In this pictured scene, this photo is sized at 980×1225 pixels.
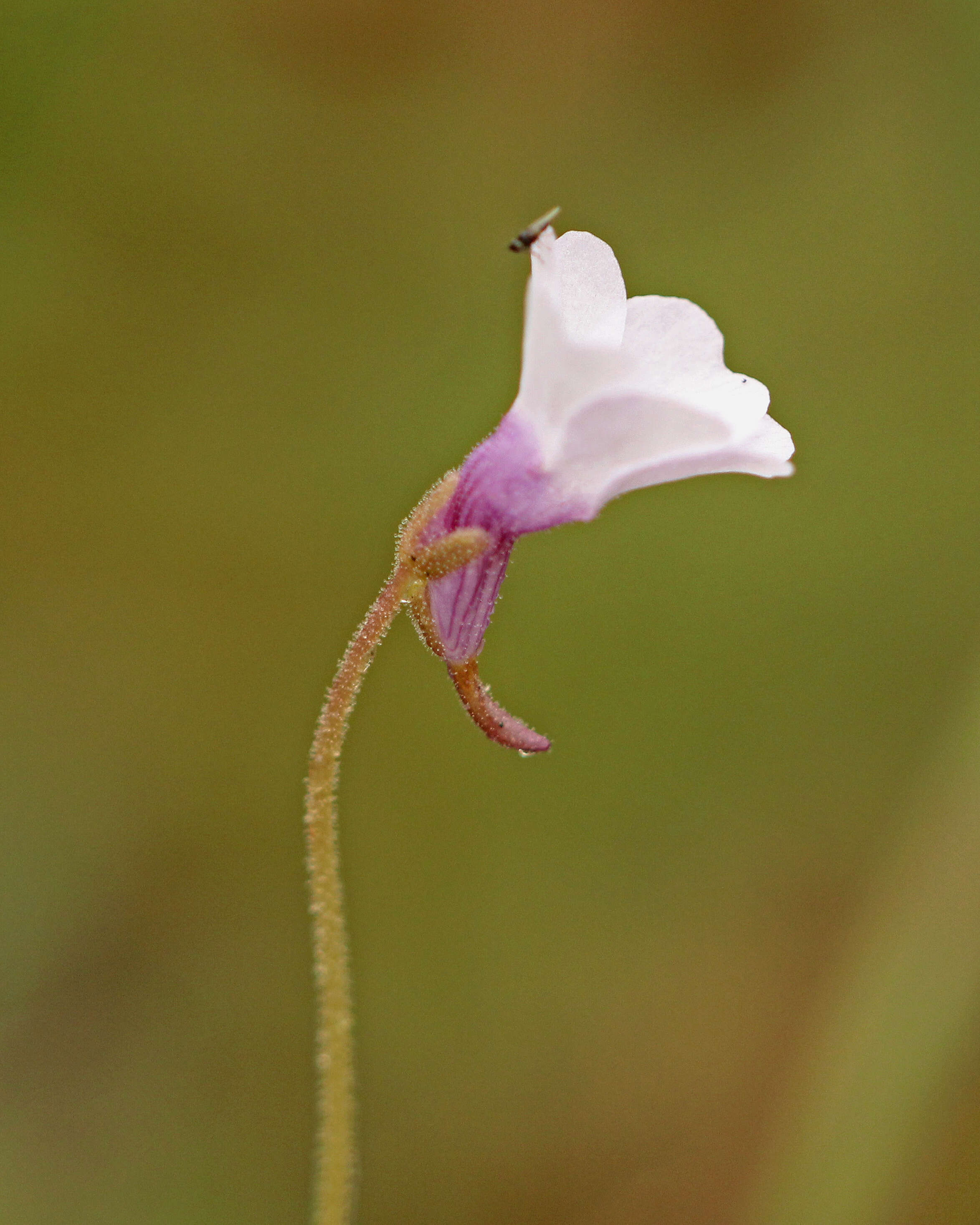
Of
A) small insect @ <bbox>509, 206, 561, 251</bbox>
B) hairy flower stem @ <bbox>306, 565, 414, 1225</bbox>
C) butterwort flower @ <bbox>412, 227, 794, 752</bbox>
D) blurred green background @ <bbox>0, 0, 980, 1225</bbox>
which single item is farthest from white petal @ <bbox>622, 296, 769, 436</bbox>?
blurred green background @ <bbox>0, 0, 980, 1225</bbox>

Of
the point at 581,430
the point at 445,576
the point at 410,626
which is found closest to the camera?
the point at 581,430

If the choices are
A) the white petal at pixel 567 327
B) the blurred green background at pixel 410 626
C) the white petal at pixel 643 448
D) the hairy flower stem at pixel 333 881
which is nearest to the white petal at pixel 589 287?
the white petal at pixel 567 327

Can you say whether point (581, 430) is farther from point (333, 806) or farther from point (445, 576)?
point (333, 806)

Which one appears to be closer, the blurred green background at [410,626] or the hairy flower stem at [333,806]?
the hairy flower stem at [333,806]

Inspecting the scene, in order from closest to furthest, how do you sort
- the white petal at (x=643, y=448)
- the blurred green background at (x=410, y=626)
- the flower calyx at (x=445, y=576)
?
1. the white petal at (x=643, y=448)
2. the flower calyx at (x=445, y=576)
3. the blurred green background at (x=410, y=626)

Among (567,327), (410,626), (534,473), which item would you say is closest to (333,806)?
(534,473)

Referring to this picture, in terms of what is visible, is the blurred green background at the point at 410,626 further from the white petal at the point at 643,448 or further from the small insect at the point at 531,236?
the small insect at the point at 531,236
